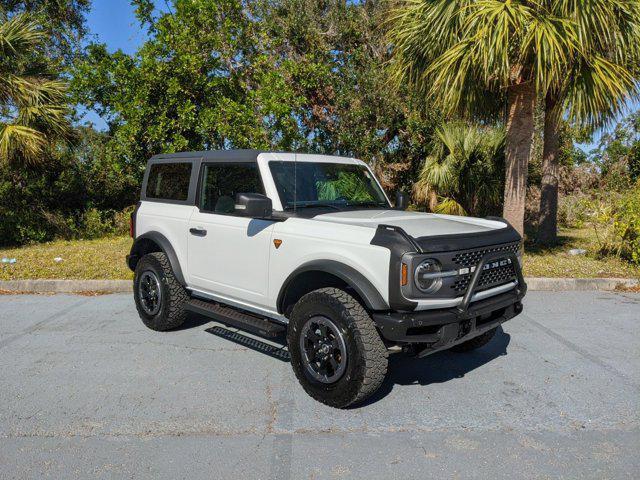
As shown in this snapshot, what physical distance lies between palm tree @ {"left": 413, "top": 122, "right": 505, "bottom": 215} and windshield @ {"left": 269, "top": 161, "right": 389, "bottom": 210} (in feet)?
20.3

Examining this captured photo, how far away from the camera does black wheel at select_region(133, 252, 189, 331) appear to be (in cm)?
507

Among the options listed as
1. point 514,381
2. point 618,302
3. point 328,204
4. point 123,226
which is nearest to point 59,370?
point 328,204

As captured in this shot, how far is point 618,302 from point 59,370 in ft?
22.5

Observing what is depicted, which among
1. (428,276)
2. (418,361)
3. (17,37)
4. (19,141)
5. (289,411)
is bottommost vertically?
(289,411)

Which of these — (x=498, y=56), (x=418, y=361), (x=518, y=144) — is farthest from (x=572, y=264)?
(x=418, y=361)

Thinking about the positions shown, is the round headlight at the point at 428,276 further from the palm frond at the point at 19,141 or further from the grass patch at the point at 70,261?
the palm frond at the point at 19,141

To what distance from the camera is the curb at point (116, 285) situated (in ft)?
24.6

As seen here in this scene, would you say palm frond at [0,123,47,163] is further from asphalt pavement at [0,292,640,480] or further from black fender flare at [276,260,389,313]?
black fender flare at [276,260,389,313]

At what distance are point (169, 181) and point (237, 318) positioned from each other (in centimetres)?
192

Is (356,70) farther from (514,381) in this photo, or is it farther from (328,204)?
(514,381)

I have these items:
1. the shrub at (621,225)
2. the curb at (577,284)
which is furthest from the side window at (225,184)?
the shrub at (621,225)

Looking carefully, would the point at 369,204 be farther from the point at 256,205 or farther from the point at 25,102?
the point at 25,102

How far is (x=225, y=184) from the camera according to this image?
4734 mm

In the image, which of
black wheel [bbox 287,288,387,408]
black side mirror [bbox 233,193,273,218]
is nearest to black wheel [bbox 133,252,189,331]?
black side mirror [bbox 233,193,273,218]
